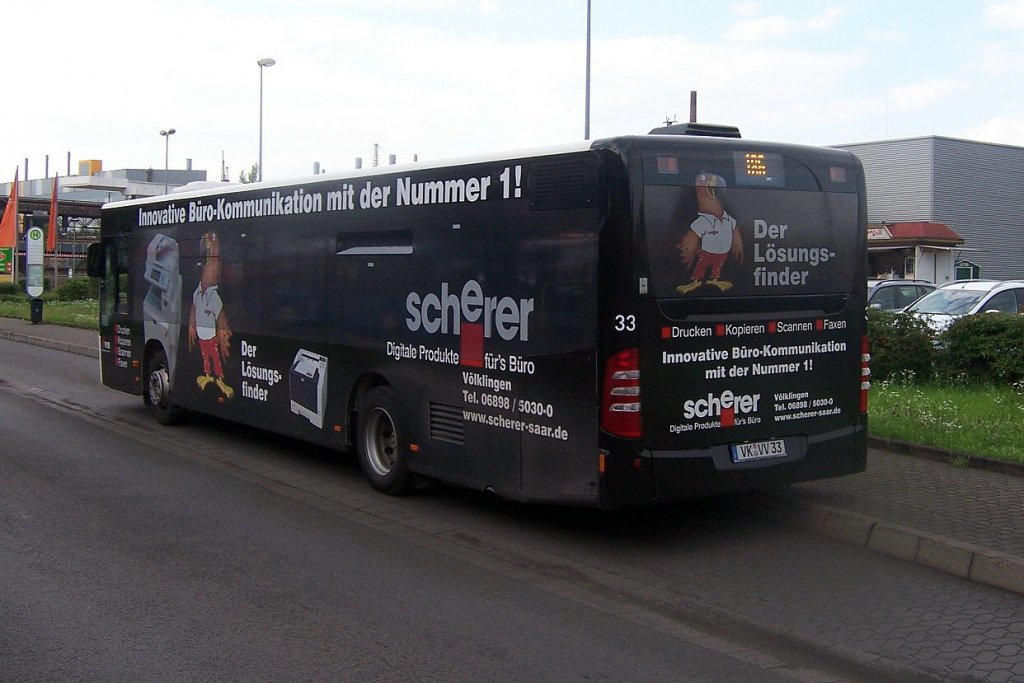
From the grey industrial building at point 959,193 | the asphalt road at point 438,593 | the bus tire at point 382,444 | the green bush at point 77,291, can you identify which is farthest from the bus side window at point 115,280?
the green bush at point 77,291

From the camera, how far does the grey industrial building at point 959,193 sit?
45344 mm

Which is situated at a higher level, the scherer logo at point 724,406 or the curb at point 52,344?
the scherer logo at point 724,406

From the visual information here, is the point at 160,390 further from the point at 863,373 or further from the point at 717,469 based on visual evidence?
the point at 863,373

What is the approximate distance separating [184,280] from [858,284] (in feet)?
26.3

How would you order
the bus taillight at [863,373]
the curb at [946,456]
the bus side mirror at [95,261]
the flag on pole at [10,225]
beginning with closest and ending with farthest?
the bus taillight at [863,373], the curb at [946,456], the bus side mirror at [95,261], the flag on pole at [10,225]

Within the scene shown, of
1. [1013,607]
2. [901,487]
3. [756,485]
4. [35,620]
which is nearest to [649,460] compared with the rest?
[756,485]

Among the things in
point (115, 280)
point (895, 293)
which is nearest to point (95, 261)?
point (115, 280)

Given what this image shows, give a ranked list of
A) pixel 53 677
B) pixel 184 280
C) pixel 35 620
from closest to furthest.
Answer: pixel 53 677
pixel 35 620
pixel 184 280

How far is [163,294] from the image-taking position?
1351 cm

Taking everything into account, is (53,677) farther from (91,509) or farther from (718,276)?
(718,276)

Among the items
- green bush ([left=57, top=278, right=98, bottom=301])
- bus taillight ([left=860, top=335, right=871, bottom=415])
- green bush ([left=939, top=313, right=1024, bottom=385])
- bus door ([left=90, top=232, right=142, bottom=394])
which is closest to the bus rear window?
bus taillight ([left=860, top=335, right=871, bottom=415])

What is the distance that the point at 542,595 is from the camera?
21.9 feet

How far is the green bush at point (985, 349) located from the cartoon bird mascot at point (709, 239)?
23.7ft

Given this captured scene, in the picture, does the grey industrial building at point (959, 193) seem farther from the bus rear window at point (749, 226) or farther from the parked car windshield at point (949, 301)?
the bus rear window at point (749, 226)
